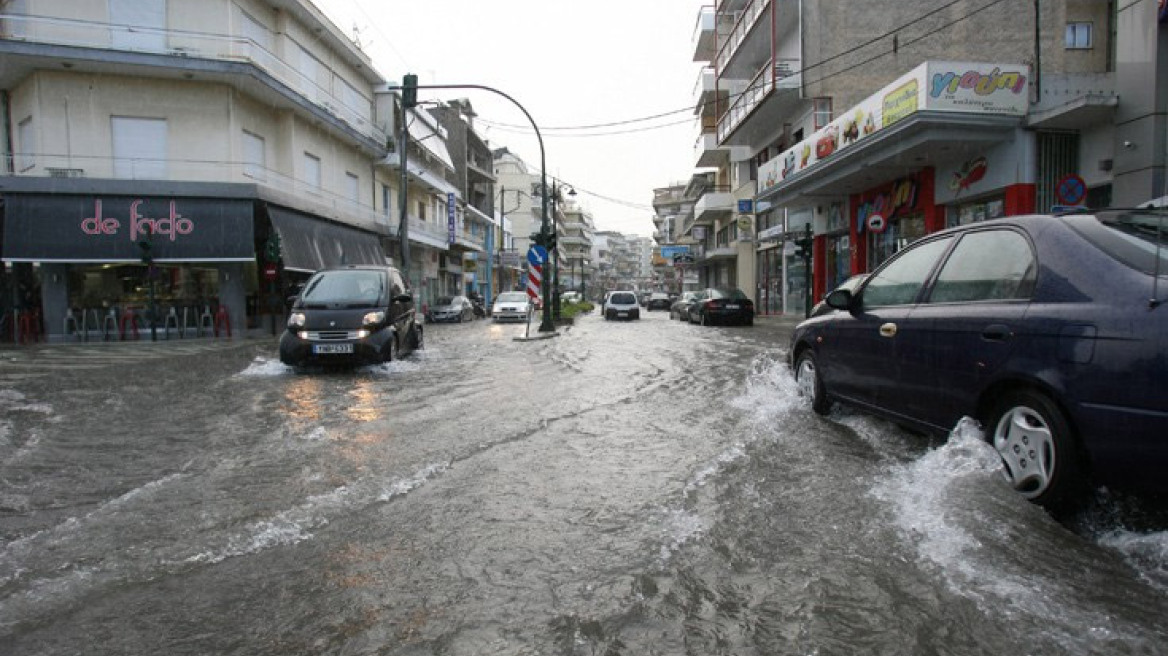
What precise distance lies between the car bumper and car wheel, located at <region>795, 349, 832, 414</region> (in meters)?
6.19

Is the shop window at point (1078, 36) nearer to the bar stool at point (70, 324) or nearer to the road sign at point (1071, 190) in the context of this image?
the road sign at point (1071, 190)

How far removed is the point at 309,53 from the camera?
990 inches

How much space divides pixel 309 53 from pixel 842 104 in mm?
19347

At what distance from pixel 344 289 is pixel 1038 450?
9.60 metres

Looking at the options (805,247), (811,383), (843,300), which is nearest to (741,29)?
(805,247)

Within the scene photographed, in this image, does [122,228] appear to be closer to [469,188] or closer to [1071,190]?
[1071,190]

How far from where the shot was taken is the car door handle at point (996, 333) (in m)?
3.60

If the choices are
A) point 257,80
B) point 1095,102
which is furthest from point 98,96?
point 1095,102

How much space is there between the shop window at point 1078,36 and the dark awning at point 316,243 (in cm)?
2382

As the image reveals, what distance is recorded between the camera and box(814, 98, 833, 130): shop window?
24250 millimetres

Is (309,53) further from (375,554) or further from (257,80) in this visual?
(375,554)

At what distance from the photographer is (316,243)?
77.6ft

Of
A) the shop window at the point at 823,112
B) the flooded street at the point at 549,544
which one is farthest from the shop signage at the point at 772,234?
the flooded street at the point at 549,544

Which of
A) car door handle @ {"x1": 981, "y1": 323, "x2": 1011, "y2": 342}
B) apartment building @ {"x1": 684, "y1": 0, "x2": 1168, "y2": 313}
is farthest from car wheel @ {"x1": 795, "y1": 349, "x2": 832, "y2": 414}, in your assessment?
apartment building @ {"x1": 684, "y1": 0, "x2": 1168, "y2": 313}
